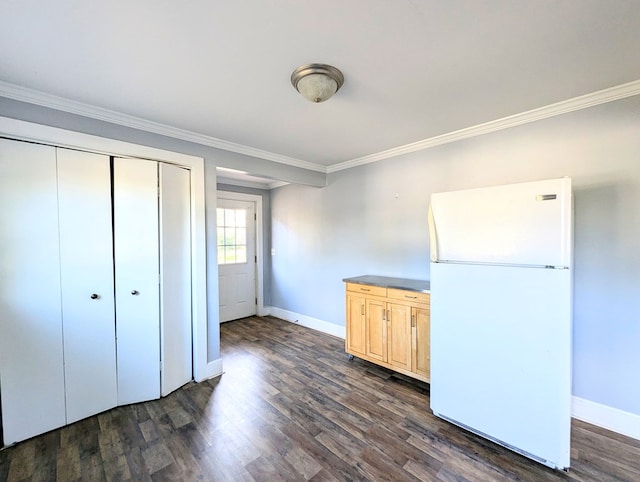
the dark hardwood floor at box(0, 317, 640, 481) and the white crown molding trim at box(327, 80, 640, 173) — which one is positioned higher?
the white crown molding trim at box(327, 80, 640, 173)

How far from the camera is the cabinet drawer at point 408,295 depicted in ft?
8.17

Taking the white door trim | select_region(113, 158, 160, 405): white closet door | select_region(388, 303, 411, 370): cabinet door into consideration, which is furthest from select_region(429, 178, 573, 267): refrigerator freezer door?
Result: the white door trim

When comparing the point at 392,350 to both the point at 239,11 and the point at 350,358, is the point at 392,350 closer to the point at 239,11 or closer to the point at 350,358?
the point at 350,358

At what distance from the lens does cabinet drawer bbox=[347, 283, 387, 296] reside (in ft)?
9.19

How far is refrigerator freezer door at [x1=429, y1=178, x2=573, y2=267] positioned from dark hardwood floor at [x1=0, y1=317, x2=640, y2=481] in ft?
4.13

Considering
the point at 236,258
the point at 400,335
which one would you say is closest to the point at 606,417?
the point at 400,335

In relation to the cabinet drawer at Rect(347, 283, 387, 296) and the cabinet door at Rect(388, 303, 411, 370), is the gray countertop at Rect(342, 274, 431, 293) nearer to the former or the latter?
the cabinet drawer at Rect(347, 283, 387, 296)

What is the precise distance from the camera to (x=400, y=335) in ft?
8.70

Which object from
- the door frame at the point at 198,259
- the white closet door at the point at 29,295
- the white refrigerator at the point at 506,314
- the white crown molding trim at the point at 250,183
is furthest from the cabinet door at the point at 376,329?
the white closet door at the point at 29,295

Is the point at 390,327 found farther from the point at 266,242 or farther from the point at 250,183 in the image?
the point at 250,183

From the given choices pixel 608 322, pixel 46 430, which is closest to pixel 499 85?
pixel 608 322

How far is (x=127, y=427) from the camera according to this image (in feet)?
6.72

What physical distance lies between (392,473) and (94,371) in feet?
7.60

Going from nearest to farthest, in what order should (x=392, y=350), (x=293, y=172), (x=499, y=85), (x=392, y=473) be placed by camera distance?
(x=392, y=473), (x=499, y=85), (x=392, y=350), (x=293, y=172)
